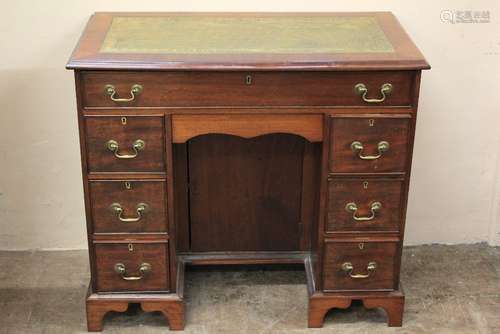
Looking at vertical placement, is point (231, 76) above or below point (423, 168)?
above

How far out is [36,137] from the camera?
2840 millimetres

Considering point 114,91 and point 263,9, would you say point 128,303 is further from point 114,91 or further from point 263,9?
point 263,9

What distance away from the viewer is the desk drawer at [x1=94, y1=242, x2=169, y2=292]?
8.04 feet

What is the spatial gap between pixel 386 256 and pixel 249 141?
584 millimetres

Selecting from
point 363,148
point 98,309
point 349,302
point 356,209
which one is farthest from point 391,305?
point 98,309

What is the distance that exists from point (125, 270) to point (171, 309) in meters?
0.20

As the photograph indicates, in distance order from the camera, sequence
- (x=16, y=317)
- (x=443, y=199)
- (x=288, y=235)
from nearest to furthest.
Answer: (x=16, y=317)
(x=288, y=235)
(x=443, y=199)

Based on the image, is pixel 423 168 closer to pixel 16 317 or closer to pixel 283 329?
pixel 283 329

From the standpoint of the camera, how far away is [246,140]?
2660 millimetres

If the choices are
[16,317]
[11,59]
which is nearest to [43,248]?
[16,317]

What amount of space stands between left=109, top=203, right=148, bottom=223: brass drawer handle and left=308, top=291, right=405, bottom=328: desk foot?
604mm

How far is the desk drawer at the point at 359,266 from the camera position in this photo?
2.47m

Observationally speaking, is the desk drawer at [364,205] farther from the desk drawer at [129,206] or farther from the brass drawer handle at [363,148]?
the desk drawer at [129,206]

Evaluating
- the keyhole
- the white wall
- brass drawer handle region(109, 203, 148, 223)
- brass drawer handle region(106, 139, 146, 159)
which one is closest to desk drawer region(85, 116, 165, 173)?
brass drawer handle region(106, 139, 146, 159)
